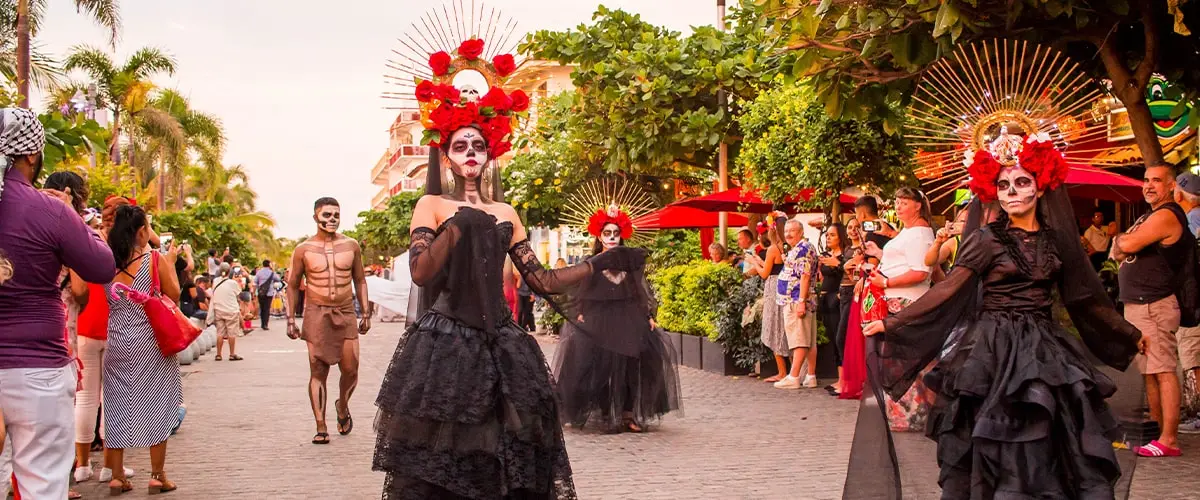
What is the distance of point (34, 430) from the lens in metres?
4.20

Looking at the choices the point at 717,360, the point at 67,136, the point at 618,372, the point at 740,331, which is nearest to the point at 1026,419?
the point at 618,372

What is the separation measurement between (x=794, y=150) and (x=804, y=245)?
5.56ft

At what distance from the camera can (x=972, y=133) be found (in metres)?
6.71

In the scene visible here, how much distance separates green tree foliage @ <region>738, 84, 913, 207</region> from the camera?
41.4 ft

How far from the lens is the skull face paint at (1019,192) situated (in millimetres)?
A: 5395

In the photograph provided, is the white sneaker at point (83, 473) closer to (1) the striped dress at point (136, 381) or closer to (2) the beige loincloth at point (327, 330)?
(1) the striped dress at point (136, 381)

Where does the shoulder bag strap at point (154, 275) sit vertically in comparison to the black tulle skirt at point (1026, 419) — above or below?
above

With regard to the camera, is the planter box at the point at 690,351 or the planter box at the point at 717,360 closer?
the planter box at the point at 717,360

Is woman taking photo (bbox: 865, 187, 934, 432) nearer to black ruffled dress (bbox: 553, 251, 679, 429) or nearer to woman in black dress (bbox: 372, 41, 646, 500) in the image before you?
black ruffled dress (bbox: 553, 251, 679, 429)

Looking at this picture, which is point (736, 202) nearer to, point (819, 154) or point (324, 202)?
point (819, 154)

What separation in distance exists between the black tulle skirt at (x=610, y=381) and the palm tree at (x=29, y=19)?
14.4m

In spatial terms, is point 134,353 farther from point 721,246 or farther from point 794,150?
point 721,246

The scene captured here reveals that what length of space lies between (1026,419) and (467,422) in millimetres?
2414

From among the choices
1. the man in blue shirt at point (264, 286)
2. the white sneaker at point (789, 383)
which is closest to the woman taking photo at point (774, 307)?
the white sneaker at point (789, 383)
